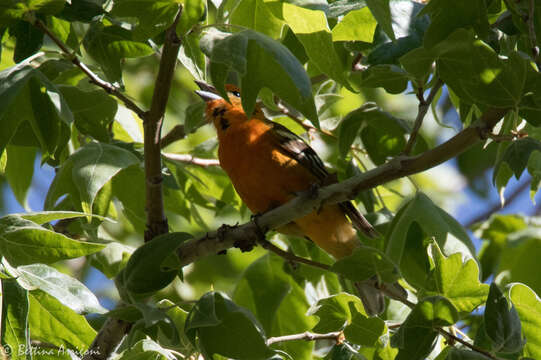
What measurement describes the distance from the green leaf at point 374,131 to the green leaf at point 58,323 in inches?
57.6

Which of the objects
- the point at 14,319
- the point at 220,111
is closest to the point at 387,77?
the point at 14,319

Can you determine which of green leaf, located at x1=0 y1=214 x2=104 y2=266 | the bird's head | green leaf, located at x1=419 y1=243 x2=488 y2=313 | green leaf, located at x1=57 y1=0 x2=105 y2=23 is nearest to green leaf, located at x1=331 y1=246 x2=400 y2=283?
green leaf, located at x1=419 y1=243 x2=488 y2=313

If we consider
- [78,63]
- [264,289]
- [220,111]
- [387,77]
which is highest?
[78,63]

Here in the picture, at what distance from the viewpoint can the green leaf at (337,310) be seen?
9.48 ft

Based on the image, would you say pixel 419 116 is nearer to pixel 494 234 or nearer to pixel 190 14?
pixel 190 14

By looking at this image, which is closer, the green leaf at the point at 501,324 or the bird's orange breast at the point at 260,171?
the green leaf at the point at 501,324

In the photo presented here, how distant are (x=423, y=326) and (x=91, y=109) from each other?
179cm

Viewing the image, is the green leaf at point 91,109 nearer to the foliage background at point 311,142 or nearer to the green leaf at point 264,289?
the foliage background at point 311,142

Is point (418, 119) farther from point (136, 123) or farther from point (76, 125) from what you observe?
point (136, 123)

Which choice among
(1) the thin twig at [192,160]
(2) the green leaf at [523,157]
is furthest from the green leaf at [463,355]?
(1) the thin twig at [192,160]

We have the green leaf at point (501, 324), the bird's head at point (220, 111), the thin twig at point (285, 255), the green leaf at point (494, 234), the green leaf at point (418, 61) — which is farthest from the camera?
the green leaf at point (494, 234)

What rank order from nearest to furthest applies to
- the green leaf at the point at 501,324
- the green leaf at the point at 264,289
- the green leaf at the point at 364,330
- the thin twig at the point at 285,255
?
the green leaf at the point at 501,324, the green leaf at the point at 364,330, the thin twig at the point at 285,255, the green leaf at the point at 264,289

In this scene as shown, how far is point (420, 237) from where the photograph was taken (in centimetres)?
301

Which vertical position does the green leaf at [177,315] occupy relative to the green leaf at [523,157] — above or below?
below
